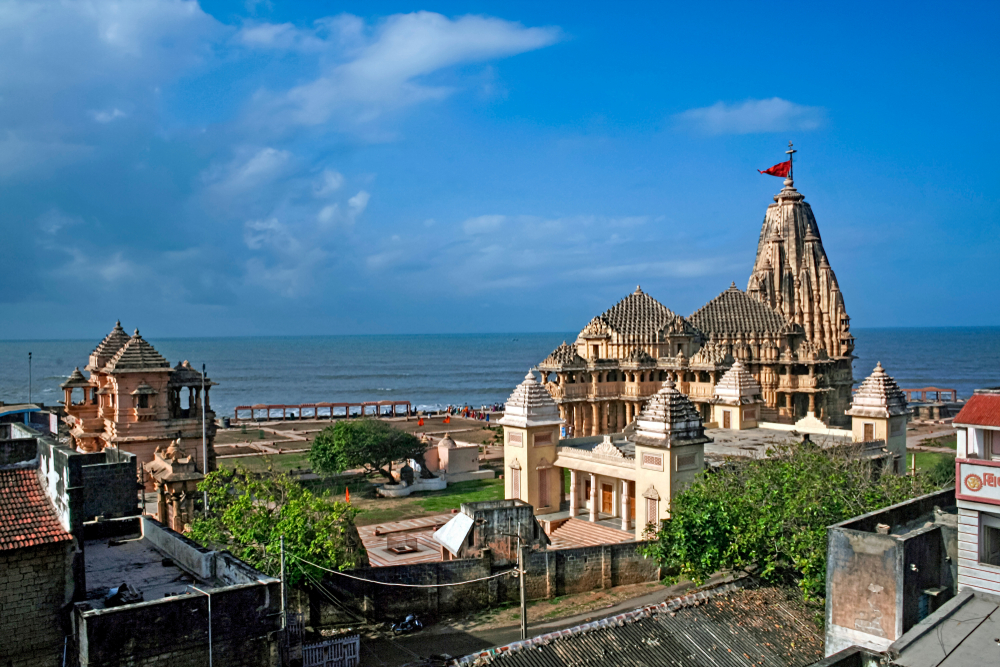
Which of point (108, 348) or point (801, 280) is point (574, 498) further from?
point (801, 280)

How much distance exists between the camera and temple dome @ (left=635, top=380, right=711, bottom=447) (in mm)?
27922

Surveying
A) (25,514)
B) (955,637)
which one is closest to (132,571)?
(25,514)

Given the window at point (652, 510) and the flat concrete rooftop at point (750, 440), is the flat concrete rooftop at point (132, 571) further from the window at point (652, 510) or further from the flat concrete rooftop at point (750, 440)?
the flat concrete rooftop at point (750, 440)

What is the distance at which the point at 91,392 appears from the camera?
3906 cm

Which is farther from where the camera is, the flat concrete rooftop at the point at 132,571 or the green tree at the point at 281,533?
the green tree at the point at 281,533

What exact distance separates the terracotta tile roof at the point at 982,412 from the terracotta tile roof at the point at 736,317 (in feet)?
131

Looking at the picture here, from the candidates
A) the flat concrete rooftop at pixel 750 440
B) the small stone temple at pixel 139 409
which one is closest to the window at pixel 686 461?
the flat concrete rooftop at pixel 750 440

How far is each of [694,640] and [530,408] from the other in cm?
1487

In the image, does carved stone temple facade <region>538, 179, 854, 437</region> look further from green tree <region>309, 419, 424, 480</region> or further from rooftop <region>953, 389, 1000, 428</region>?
rooftop <region>953, 389, 1000, 428</region>

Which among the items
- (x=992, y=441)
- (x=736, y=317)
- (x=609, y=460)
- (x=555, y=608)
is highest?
(x=736, y=317)

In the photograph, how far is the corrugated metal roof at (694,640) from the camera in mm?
17484

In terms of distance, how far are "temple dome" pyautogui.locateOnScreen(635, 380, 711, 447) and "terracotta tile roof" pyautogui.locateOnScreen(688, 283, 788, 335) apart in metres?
29.8

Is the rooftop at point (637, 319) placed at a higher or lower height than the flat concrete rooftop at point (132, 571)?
higher

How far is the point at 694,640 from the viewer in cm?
1862
